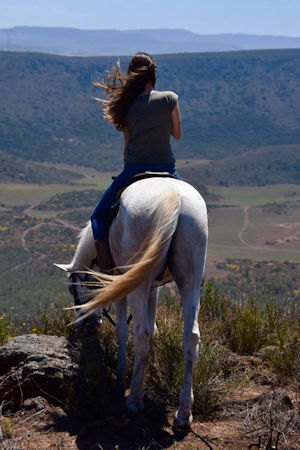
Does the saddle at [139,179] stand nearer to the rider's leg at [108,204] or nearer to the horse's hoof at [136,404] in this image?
the rider's leg at [108,204]

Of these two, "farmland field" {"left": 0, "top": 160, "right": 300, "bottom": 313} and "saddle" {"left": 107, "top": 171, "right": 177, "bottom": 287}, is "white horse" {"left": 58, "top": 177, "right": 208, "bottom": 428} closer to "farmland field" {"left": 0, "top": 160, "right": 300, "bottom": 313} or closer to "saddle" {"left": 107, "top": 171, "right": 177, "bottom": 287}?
"saddle" {"left": 107, "top": 171, "right": 177, "bottom": 287}

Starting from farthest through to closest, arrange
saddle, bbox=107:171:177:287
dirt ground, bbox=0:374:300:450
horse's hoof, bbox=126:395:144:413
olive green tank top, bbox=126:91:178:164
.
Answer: olive green tank top, bbox=126:91:178:164 → saddle, bbox=107:171:177:287 → horse's hoof, bbox=126:395:144:413 → dirt ground, bbox=0:374:300:450

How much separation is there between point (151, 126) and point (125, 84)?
14.8 inches

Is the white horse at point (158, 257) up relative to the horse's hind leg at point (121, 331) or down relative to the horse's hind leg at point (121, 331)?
up

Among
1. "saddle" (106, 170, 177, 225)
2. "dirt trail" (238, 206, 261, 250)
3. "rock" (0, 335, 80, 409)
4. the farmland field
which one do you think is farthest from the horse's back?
"dirt trail" (238, 206, 261, 250)

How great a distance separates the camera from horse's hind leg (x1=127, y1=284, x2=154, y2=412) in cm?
406

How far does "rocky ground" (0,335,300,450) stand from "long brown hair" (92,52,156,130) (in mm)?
1751

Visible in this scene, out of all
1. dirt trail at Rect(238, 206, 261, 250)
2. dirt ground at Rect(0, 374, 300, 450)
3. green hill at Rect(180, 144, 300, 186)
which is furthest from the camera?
green hill at Rect(180, 144, 300, 186)

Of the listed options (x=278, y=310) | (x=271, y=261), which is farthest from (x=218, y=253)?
(x=278, y=310)

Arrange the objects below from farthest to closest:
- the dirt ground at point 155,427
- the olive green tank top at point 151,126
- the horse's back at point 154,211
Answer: the olive green tank top at point 151,126 < the horse's back at point 154,211 < the dirt ground at point 155,427

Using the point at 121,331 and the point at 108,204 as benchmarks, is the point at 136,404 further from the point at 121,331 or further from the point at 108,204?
the point at 108,204

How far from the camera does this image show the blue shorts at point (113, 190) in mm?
4562

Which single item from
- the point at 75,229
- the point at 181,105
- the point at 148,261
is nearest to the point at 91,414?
the point at 148,261

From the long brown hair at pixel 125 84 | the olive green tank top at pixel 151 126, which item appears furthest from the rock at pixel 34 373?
the long brown hair at pixel 125 84
